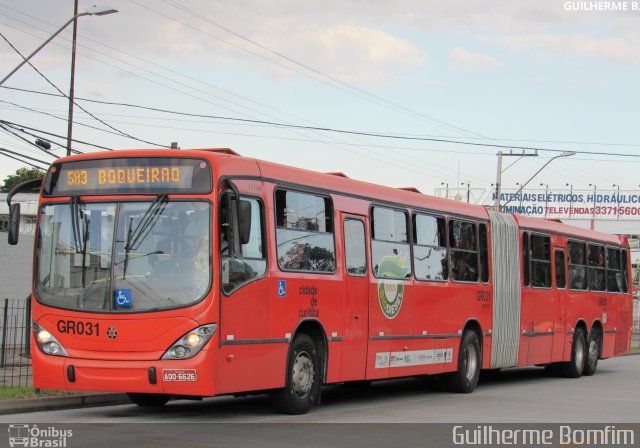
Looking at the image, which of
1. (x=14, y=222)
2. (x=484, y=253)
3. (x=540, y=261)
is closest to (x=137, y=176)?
(x=14, y=222)

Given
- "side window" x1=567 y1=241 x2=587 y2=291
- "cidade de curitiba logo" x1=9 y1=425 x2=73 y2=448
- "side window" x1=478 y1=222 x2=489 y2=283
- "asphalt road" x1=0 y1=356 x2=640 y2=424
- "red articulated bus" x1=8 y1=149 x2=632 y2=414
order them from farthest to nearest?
"side window" x1=567 y1=241 x2=587 y2=291 → "side window" x1=478 y1=222 x2=489 y2=283 → "asphalt road" x1=0 y1=356 x2=640 y2=424 → "red articulated bus" x1=8 y1=149 x2=632 y2=414 → "cidade de curitiba logo" x1=9 y1=425 x2=73 y2=448

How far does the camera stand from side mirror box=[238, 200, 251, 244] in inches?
476

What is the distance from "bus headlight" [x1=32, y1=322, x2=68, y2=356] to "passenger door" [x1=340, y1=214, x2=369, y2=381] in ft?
13.1

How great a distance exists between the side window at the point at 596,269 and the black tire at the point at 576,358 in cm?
132

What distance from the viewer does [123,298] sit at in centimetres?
1209

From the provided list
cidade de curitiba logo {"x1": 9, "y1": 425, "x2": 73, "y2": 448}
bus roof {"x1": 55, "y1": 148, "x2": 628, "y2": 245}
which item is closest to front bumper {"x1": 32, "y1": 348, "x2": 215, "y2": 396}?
cidade de curitiba logo {"x1": 9, "y1": 425, "x2": 73, "y2": 448}

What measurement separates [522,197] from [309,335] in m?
86.9

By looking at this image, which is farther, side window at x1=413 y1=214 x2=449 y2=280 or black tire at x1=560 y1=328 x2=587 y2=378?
black tire at x1=560 y1=328 x2=587 y2=378

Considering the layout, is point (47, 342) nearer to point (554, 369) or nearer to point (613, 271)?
point (554, 369)

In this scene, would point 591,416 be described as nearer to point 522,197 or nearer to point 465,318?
point 465,318

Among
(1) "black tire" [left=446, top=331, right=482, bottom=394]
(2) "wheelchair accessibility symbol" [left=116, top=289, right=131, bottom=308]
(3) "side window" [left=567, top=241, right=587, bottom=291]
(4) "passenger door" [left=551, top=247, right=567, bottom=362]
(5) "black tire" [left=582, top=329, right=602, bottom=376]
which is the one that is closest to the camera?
(2) "wheelchair accessibility symbol" [left=116, top=289, right=131, bottom=308]

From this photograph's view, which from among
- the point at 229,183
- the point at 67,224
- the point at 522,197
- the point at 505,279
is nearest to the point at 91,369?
the point at 67,224

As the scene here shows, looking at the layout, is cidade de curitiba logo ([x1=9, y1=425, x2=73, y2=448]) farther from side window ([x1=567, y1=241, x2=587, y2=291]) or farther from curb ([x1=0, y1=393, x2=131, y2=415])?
side window ([x1=567, y1=241, x2=587, y2=291])

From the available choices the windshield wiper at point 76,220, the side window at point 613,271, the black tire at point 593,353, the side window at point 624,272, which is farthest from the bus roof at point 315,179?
the side window at point 624,272
